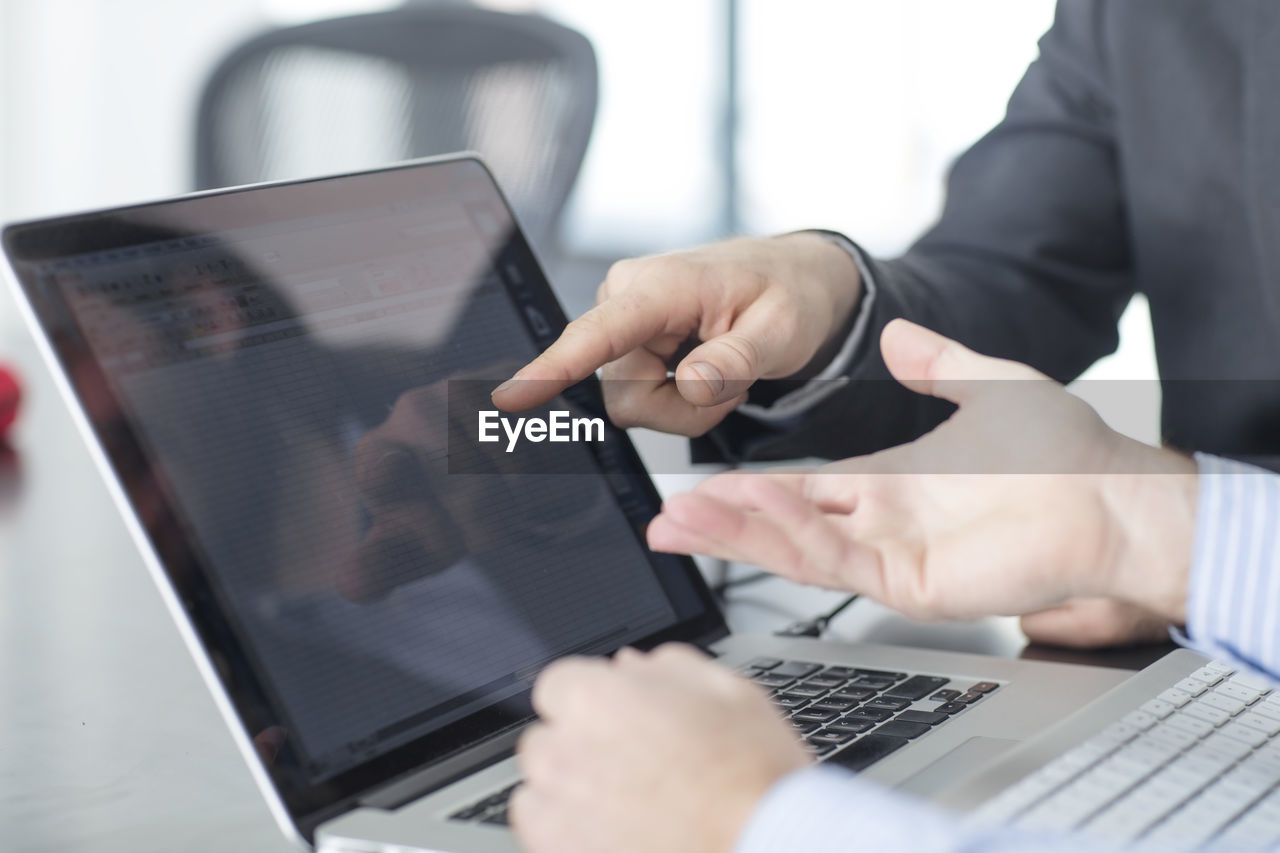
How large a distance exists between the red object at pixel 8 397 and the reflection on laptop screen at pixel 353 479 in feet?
1.92

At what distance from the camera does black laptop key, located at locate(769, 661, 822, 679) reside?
0.55 meters

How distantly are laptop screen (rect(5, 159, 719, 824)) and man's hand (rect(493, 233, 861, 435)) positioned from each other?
0.10 ft

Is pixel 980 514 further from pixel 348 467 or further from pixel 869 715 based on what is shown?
pixel 348 467

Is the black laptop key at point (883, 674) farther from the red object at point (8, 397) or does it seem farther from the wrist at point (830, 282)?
the red object at point (8, 397)

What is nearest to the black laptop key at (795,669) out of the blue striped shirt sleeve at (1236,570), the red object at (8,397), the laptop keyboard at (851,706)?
the laptop keyboard at (851,706)

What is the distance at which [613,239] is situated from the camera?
4691 millimetres

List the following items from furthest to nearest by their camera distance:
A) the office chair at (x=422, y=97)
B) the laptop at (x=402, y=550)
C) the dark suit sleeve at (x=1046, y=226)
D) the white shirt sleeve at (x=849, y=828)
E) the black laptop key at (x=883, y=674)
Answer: the office chair at (x=422, y=97) < the dark suit sleeve at (x=1046, y=226) < the black laptop key at (x=883, y=674) < the laptop at (x=402, y=550) < the white shirt sleeve at (x=849, y=828)

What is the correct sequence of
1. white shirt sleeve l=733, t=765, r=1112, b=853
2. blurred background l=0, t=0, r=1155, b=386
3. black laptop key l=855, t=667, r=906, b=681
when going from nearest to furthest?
1. white shirt sleeve l=733, t=765, r=1112, b=853
2. black laptop key l=855, t=667, r=906, b=681
3. blurred background l=0, t=0, r=1155, b=386

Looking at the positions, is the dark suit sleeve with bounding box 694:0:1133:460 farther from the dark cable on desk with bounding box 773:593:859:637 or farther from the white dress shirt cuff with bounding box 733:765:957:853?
the white dress shirt cuff with bounding box 733:765:957:853

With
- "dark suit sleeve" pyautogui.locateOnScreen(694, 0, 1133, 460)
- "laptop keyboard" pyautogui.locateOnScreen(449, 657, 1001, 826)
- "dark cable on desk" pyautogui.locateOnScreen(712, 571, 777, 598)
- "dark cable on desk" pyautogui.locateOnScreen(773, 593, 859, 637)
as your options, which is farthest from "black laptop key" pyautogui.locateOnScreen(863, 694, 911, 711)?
"dark suit sleeve" pyautogui.locateOnScreen(694, 0, 1133, 460)

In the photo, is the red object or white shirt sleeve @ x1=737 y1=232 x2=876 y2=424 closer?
white shirt sleeve @ x1=737 y1=232 x2=876 y2=424

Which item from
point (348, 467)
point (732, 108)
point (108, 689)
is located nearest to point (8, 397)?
point (108, 689)

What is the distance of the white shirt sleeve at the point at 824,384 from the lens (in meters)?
0.77

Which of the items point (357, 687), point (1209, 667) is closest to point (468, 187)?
point (357, 687)
